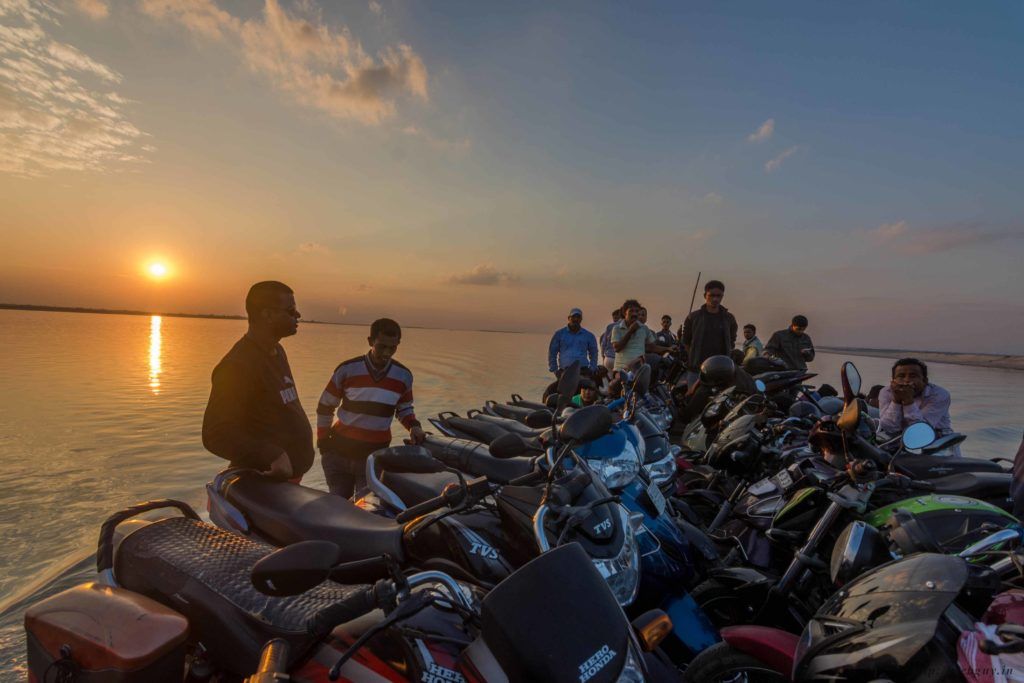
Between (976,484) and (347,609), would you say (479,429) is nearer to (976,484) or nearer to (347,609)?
(976,484)

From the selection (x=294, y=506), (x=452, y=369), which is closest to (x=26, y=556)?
(x=294, y=506)

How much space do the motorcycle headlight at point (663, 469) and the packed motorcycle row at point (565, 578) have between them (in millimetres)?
464

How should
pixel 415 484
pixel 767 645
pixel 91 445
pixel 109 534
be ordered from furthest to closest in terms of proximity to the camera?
pixel 91 445 < pixel 415 484 < pixel 767 645 < pixel 109 534

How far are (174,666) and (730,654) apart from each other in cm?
202

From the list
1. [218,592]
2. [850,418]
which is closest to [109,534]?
[218,592]

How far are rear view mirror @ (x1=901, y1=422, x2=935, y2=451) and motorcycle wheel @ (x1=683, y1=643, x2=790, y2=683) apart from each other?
50.6 inches

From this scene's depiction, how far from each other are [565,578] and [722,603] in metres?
2.03

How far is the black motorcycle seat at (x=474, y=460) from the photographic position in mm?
3604

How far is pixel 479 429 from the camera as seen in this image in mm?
5191

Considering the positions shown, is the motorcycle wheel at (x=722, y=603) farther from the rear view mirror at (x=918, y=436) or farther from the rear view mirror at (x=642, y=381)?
the rear view mirror at (x=642, y=381)

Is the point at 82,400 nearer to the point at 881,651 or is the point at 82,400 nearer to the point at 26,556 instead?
the point at 26,556

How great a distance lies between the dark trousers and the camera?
4309 mm

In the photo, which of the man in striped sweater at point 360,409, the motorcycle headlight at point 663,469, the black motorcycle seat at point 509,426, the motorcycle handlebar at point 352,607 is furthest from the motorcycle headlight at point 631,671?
the black motorcycle seat at point 509,426

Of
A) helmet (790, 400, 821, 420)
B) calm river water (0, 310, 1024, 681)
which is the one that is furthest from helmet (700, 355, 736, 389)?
calm river water (0, 310, 1024, 681)
